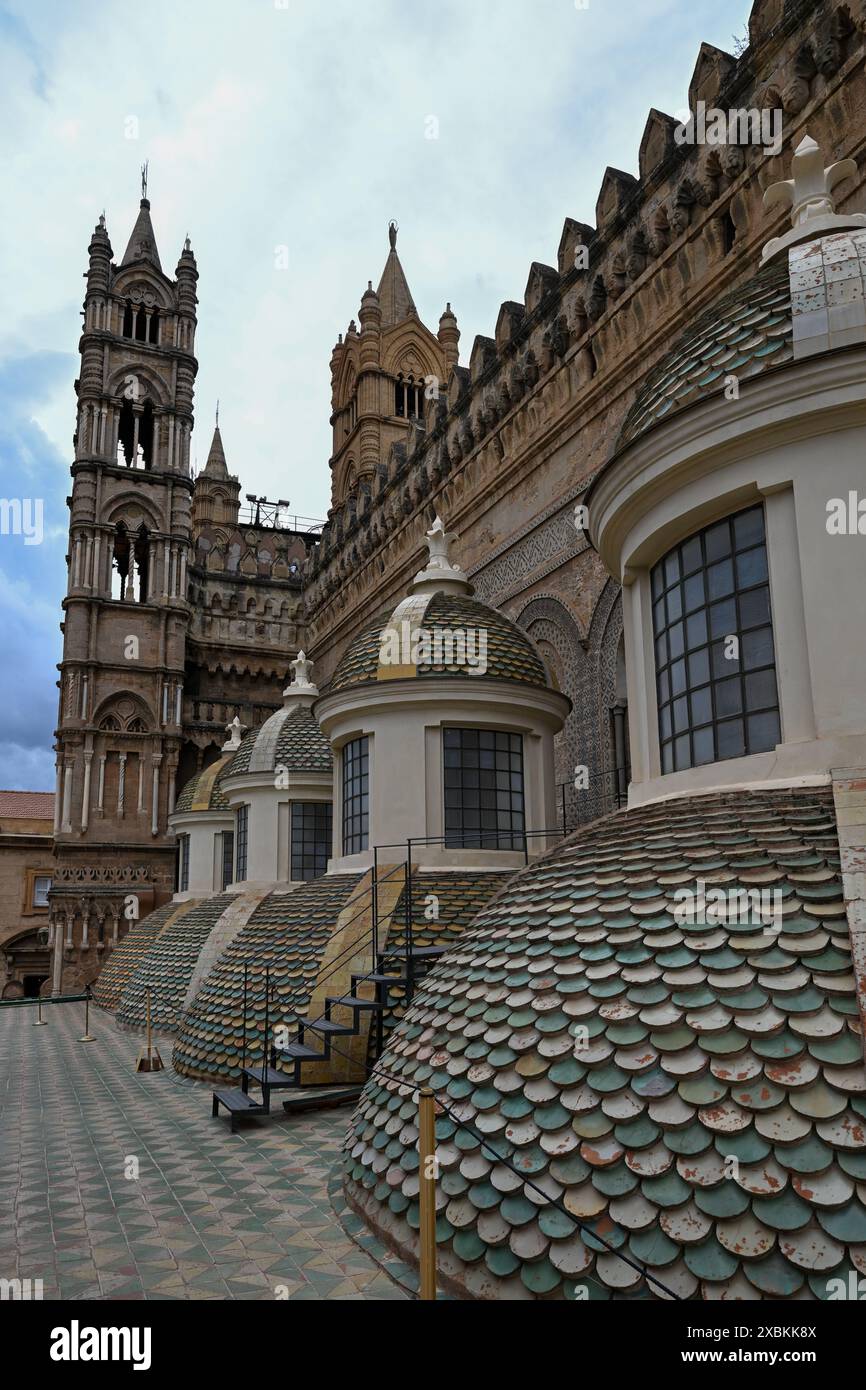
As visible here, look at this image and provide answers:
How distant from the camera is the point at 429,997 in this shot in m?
7.03

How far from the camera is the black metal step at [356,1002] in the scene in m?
9.94

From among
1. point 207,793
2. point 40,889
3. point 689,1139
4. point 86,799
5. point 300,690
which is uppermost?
point 300,690

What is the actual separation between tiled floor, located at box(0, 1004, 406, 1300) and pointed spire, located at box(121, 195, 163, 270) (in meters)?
35.7

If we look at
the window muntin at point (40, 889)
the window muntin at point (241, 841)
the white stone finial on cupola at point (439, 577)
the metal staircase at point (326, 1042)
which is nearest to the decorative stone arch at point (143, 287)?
the window muntin at point (40, 889)

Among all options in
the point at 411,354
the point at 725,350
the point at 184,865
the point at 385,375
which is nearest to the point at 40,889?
the point at 184,865

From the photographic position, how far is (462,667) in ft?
41.6

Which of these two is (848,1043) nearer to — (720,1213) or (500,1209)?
(720,1213)

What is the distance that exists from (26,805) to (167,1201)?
41.4 m

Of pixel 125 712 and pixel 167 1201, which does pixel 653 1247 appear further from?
pixel 125 712

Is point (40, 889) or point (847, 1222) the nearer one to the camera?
point (847, 1222)

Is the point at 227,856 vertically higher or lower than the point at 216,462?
lower

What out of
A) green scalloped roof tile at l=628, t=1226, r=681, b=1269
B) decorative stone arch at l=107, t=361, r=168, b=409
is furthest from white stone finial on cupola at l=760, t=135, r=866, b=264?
decorative stone arch at l=107, t=361, r=168, b=409

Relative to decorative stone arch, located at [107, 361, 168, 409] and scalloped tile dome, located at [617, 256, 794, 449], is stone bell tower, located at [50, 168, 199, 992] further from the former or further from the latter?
scalloped tile dome, located at [617, 256, 794, 449]
